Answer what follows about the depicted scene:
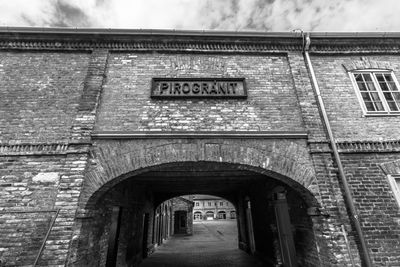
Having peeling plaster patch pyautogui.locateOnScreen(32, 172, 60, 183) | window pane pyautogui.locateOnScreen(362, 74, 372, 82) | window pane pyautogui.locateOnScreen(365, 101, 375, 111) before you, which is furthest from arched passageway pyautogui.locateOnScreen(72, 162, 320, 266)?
window pane pyautogui.locateOnScreen(362, 74, 372, 82)

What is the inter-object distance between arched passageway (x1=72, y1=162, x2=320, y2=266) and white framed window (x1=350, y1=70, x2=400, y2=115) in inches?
117

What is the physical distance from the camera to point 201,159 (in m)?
4.80

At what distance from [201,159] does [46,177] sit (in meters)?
3.20

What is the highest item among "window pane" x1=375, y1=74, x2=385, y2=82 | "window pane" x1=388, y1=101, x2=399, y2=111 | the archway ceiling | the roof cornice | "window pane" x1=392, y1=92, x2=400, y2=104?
the roof cornice

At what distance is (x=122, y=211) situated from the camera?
7.21m

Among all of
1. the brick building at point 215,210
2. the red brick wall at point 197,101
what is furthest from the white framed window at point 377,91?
the brick building at point 215,210

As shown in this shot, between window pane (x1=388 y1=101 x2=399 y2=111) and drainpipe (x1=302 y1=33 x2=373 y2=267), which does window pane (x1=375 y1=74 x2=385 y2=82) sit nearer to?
window pane (x1=388 y1=101 x2=399 y2=111)

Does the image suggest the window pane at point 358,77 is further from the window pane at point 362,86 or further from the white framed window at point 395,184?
the white framed window at point 395,184

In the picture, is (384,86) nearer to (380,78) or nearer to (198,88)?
(380,78)

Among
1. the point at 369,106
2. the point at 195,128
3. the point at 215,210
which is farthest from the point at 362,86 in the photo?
the point at 215,210

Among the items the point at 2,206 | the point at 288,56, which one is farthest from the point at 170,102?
the point at 2,206

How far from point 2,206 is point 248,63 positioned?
6.39 meters

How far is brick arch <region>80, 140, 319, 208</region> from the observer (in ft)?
15.3

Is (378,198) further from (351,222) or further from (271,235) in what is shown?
(271,235)
